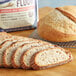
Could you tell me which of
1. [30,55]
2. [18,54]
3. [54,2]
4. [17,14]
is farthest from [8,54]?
[54,2]

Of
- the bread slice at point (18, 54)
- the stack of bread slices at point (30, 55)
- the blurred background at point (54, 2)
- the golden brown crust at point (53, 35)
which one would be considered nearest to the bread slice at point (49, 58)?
the stack of bread slices at point (30, 55)

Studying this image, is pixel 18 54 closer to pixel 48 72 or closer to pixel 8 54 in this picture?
pixel 8 54

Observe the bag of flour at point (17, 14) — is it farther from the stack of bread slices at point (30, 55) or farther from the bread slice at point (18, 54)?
the bread slice at point (18, 54)

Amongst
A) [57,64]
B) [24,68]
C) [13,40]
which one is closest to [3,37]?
[13,40]

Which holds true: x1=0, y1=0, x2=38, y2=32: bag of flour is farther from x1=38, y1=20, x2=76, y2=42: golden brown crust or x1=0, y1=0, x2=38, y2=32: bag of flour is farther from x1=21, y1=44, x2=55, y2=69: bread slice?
x1=21, y1=44, x2=55, y2=69: bread slice

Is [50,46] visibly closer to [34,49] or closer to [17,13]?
[34,49]

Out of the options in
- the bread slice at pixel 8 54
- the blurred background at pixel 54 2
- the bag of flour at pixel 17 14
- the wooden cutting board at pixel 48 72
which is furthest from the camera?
the blurred background at pixel 54 2
